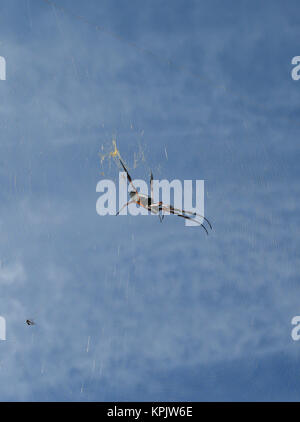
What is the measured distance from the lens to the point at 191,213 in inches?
715
